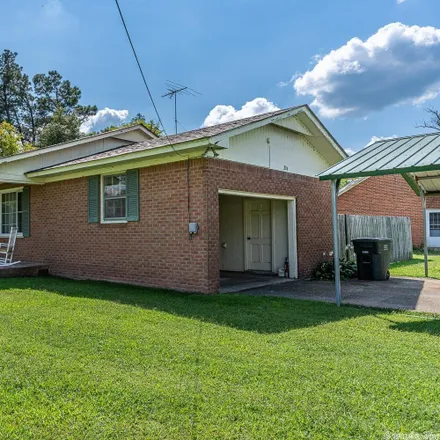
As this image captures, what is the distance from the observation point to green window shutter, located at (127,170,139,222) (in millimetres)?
9844

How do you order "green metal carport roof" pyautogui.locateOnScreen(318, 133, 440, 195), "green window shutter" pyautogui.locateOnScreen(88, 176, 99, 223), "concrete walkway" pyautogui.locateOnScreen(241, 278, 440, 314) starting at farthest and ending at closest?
"green window shutter" pyautogui.locateOnScreen(88, 176, 99, 223), "concrete walkway" pyautogui.locateOnScreen(241, 278, 440, 314), "green metal carport roof" pyautogui.locateOnScreen(318, 133, 440, 195)

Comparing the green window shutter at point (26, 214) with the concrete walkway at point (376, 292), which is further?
the green window shutter at point (26, 214)

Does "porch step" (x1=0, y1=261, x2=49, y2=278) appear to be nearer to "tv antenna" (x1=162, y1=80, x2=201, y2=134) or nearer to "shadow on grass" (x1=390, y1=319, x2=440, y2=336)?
"tv antenna" (x1=162, y1=80, x2=201, y2=134)

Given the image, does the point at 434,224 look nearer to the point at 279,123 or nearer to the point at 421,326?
the point at 279,123

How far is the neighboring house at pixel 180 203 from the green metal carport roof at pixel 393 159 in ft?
7.85

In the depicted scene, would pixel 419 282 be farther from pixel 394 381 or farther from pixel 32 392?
pixel 32 392

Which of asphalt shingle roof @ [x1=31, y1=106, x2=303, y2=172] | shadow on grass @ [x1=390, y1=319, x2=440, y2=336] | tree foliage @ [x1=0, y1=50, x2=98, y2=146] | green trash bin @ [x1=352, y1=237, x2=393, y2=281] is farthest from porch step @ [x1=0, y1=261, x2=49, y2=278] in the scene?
tree foliage @ [x1=0, y1=50, x2=98, y2=146]

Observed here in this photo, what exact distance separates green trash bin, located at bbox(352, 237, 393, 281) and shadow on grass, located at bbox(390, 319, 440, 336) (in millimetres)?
4890

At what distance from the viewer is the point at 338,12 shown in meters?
9.52

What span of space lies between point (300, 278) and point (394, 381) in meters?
7.74

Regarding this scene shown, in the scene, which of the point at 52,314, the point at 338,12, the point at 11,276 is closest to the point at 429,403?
the point at 52,314

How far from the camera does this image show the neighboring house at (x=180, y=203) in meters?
8.75

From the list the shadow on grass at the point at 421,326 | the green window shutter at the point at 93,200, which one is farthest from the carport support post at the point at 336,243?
the green window shutter at the point at 93,200

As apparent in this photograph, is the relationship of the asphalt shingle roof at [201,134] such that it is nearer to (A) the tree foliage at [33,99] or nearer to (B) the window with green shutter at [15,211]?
(B) the window with green shutter at [15,211]
